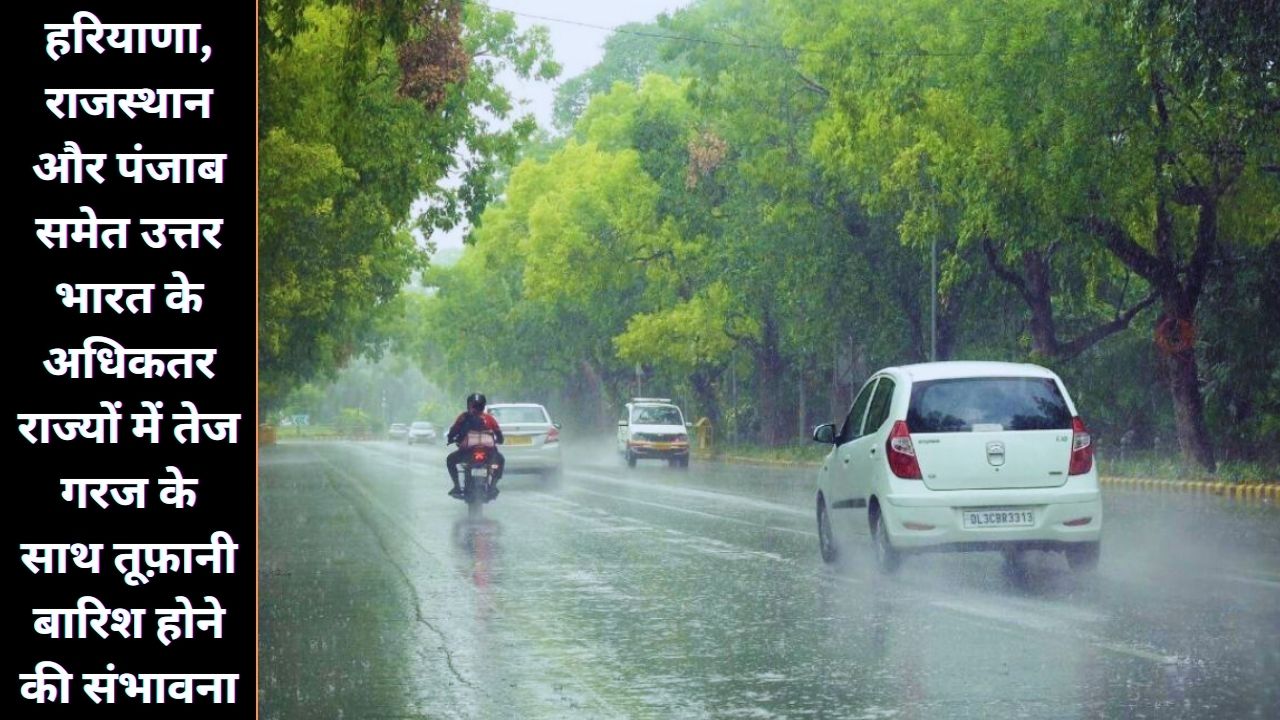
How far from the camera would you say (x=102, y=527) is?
6.59 m

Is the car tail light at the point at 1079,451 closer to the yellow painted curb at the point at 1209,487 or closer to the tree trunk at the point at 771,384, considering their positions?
the yellow painted curb at the point at 1209,487

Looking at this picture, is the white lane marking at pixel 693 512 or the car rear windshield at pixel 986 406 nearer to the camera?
the car rear windshield at pixel 986 406

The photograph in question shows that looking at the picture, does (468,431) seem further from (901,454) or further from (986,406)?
(986,406)

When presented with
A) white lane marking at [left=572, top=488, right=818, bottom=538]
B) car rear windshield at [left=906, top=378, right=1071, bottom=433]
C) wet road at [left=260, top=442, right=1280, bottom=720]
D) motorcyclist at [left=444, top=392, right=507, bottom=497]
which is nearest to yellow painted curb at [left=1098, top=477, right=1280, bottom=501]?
wet road at [left=260, top=442, right=1280, bottom=720]

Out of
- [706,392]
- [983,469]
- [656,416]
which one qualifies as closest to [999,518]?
[983,469]

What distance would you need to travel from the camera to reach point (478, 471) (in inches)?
1086

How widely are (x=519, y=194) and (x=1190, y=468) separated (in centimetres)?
5140

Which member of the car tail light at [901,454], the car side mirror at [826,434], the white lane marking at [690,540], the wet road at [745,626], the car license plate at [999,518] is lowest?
the wet road at [745,626]

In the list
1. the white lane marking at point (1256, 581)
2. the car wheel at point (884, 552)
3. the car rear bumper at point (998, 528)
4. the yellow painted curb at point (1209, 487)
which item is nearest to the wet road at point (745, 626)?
the white lane marking at point (1256, 581)

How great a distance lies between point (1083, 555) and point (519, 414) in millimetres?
25129

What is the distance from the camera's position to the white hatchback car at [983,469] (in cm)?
1559

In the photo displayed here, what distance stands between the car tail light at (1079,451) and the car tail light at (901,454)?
1.30 m

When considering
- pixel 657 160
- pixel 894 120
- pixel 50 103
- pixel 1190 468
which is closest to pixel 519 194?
pixel 657 160

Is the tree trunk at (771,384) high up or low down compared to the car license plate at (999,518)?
up
